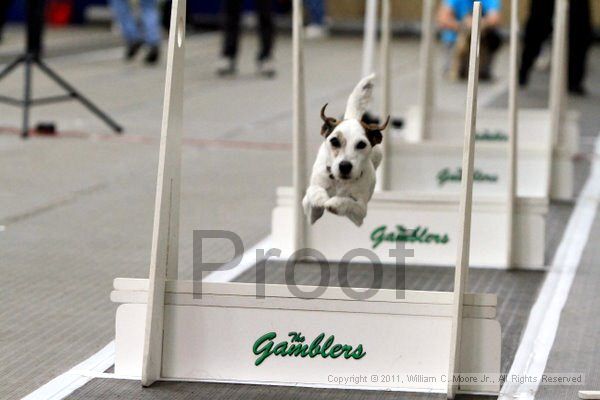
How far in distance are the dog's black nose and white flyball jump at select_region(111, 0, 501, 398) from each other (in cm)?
42

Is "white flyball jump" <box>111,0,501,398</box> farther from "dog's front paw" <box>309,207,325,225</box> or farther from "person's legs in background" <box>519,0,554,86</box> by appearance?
"person's legs in background" <box>519,0,554,86</box>

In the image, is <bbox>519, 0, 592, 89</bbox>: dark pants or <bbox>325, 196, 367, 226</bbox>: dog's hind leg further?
<bbox>519, 0, 592, 89</bbox>: dark pants

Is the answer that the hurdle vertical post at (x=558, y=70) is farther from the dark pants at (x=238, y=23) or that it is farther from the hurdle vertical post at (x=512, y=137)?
the dark pants at (x=238, y=23)

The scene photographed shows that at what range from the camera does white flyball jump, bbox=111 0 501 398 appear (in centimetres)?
468

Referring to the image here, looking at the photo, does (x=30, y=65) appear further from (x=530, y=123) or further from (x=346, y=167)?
(x=346, y=167)

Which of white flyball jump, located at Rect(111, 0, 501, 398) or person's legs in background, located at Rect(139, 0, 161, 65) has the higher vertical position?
person's legs in background, located at Rect(139, 0, 161, 65)

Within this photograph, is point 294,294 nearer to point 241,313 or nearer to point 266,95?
point 241,313

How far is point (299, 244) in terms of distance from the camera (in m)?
6.90

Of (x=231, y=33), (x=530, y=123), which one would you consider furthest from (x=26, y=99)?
(x=231, y=33)

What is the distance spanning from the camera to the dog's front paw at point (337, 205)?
4648mm

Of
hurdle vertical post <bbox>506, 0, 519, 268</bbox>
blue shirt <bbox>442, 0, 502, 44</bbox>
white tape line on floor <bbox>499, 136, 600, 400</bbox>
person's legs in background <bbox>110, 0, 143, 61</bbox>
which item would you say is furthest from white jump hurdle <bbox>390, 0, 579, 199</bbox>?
person's legs in background <bbox>110, 0, 143, 61</bbox>

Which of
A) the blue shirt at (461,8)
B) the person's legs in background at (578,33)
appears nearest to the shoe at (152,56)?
the blue shirt at (461,8)

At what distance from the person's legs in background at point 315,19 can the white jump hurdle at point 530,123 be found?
13705 mm

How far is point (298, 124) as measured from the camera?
6.72m
